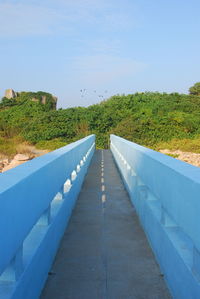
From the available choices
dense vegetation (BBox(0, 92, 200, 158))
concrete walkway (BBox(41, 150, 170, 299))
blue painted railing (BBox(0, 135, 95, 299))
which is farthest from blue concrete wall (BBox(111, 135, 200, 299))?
dense vegetation (BBox(0, 92, 200, 158))

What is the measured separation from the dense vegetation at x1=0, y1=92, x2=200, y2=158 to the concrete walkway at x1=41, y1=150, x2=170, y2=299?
86.9 ft

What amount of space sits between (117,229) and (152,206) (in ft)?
3.39

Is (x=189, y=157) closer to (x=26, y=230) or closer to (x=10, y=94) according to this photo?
(x=26, y=230)

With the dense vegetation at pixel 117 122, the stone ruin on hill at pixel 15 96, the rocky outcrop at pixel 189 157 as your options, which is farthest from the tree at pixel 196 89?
the rocky outcrop at pixel 189 157

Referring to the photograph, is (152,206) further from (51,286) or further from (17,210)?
(17,210)

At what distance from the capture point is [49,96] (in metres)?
49.5

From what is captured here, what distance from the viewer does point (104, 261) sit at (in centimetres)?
432

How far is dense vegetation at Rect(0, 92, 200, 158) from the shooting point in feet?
117

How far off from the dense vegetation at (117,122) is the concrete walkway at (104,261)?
1042 inches

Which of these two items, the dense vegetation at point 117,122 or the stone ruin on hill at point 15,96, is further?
the stone ruin on hill at point 15,96

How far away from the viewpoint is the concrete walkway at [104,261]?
11.7 feet

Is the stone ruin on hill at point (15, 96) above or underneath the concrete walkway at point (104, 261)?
above

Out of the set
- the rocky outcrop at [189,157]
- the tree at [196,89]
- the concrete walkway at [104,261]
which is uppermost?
the tree at [196,89]

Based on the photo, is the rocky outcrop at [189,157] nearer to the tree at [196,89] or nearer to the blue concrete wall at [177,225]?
the blue concrete wall at [177,225]
